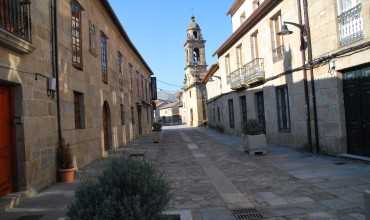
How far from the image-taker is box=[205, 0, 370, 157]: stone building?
941cm

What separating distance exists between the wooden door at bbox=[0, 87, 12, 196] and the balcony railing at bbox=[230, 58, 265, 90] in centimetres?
1143

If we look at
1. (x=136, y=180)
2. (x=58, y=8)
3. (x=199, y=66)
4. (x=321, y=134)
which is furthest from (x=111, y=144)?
(x=199, y=66)

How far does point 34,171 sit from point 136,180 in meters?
4.64

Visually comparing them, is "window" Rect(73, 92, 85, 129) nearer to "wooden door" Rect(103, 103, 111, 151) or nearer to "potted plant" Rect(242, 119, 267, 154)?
"wooden door" Rect(103, 103, 111, 151)

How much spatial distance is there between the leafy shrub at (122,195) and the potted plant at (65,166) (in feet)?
17.8

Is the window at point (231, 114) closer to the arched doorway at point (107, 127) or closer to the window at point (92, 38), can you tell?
the arched doorway at point (107, 127)

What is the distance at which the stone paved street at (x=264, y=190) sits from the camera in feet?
17.7

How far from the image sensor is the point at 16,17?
6727 millimetres

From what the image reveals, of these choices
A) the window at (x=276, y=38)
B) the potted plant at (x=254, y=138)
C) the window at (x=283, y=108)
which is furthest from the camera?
the window at (x=276, y=38)

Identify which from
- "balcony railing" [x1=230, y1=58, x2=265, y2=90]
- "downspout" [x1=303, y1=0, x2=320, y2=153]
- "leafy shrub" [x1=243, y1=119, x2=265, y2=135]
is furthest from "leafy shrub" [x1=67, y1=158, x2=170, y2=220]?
"balcony railing" [x1=230, y1=58, x2=265, y2=90]

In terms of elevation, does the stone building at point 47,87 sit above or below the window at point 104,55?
below

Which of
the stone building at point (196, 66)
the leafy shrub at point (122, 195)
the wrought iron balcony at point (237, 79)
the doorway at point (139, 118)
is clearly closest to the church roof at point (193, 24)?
the stone building at point (196, 66)

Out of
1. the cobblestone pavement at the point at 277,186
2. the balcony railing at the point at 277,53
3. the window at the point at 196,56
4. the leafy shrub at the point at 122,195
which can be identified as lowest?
the cobblestone pavement at the point at 277,186

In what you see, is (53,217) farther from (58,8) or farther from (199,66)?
(199,66)
